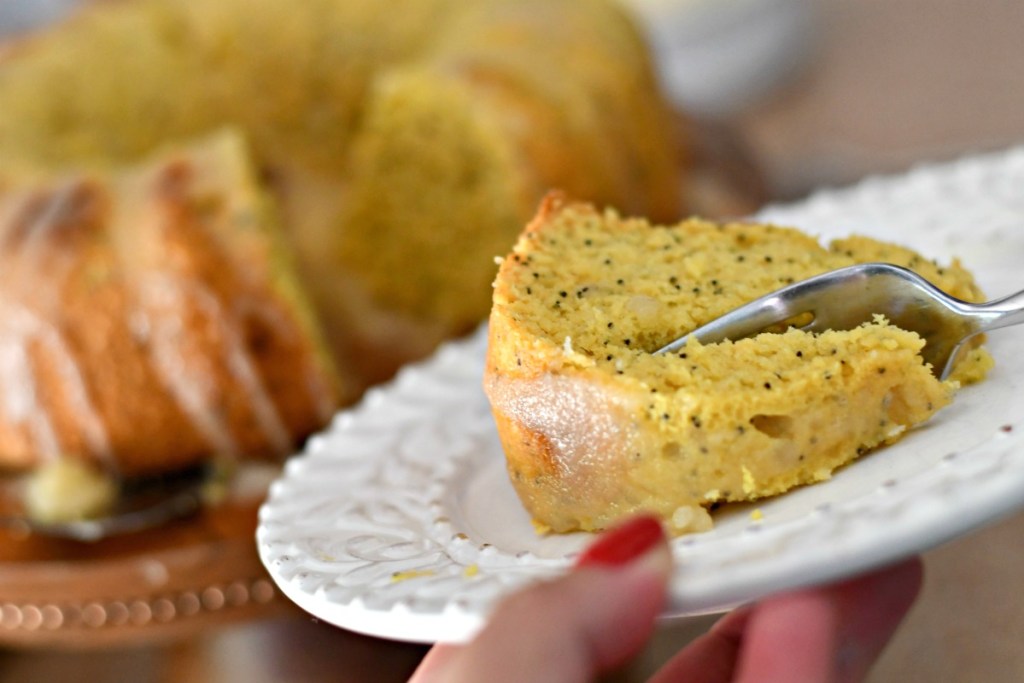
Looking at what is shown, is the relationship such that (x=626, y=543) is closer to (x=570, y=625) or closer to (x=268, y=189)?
(x=570, y=625)

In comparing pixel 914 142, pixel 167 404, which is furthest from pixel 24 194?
pixel 914 142

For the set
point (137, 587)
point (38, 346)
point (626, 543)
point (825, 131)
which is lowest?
point (137, 587)

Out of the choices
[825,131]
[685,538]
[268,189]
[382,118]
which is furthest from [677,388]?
[825,131]

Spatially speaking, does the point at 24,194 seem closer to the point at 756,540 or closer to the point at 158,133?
the point at 158,133

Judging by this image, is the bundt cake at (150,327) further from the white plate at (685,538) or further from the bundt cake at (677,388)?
the bundt cake at (677,388)

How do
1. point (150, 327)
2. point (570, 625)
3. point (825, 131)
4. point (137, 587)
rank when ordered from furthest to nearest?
point (825, 131) → point (150, 327) → point (137, 587) → point (570, 625)

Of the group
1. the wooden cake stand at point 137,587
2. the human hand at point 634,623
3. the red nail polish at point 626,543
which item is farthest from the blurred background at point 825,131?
the red nail polish at point 626,543
